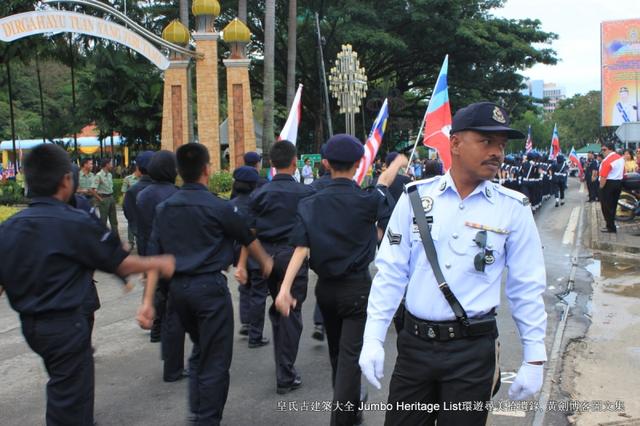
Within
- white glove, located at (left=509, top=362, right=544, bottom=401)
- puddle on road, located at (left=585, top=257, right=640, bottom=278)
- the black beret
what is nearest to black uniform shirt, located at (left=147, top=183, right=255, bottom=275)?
white glove, located at (left=509, top=362, right=544, bottom=401)

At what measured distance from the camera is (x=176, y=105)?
20.6 m

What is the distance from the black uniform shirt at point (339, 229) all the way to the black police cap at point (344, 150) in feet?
0.51

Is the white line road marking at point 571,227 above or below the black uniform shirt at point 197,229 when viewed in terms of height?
below

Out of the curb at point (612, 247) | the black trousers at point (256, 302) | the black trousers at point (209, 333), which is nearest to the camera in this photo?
the black trousers at point (209, 333)

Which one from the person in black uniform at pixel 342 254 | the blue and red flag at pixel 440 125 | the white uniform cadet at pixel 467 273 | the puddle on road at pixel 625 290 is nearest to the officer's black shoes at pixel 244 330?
the person in black uniform at pixel 342 254

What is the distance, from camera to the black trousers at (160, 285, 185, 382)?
16.6 feet

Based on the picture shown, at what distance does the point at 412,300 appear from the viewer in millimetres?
2707

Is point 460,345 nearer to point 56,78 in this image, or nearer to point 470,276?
point 470,276

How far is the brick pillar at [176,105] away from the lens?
66.2 ft

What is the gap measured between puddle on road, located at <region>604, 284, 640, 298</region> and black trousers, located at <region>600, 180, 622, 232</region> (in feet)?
16.8

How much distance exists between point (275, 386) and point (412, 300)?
8.95ft

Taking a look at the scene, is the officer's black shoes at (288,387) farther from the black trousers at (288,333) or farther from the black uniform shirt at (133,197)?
the black uniform shirt at (133,197)

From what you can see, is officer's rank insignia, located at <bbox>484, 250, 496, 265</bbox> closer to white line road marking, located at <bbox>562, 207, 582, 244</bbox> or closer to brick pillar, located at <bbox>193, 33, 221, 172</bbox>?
white line road marking, located at <bbox>562, 207, 582, 244</bbox>

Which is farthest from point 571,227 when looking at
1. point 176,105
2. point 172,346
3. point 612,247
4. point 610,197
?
point 172,346
